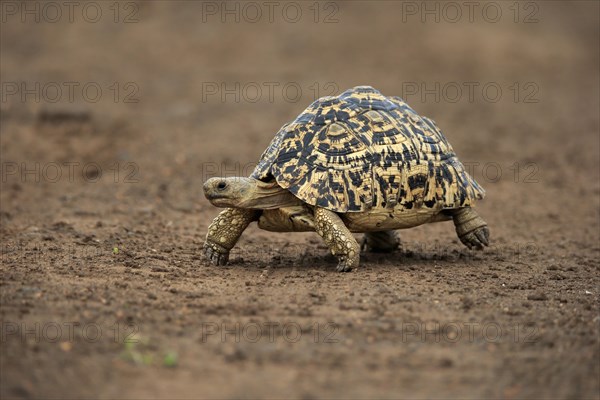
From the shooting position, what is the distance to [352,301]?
740 centimetres

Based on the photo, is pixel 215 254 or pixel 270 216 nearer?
pixel 270 216

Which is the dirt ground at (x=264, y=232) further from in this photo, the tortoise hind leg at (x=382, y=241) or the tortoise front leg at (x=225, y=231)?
the tortoise front leg at (x=225, y=231)

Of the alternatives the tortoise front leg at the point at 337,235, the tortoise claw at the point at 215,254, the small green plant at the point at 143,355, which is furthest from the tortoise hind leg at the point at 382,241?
the small green plant at the point at 143,355

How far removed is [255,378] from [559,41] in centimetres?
2498

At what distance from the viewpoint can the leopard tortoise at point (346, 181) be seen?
852 centimetres

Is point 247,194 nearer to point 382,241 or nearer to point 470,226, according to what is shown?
point 382,241

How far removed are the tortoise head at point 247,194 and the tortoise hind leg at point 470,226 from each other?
2.03 metres

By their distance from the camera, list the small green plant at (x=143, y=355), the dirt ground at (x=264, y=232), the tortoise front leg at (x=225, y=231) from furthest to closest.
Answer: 1. the tortoise front leg at (x=225, y=231)
2. the dirt ground at (x=264, y=232)
3. the small green plant at (x=143, y=355)

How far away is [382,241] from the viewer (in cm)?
1015

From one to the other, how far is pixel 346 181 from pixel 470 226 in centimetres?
192

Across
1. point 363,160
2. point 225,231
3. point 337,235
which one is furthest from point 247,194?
point 363,160

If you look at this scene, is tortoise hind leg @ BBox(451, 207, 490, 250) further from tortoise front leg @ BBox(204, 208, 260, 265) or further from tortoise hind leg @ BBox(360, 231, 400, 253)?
tortoise front leg @ BBox(204, 208, 260, 265)

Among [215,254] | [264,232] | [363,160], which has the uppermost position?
[363,160]

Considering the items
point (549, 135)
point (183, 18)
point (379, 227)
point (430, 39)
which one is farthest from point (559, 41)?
point (379, 227)
